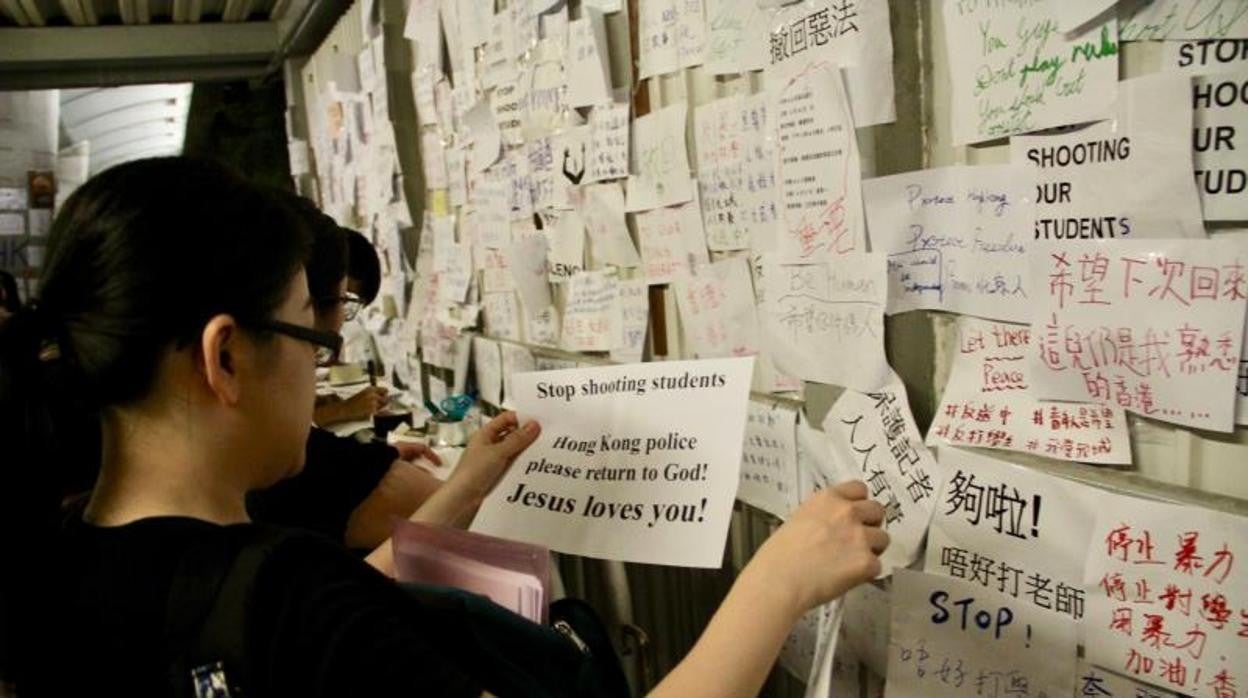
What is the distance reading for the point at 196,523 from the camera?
716 millimetres

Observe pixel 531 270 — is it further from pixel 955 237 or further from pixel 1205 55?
pixel 1205 55

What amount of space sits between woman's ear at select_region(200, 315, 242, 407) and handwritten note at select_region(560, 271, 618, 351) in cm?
83

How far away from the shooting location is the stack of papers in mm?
960

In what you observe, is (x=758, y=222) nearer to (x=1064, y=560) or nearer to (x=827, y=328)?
(x=827, y=328)

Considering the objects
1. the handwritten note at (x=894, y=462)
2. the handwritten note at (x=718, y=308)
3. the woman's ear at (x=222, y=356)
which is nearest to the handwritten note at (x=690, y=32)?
the handwritten note at (x=718, y=308)

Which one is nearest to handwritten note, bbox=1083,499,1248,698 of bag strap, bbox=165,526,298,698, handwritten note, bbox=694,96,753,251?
handwritten note, bbox=694,96,753,251

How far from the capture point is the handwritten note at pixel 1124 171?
2.25 ft

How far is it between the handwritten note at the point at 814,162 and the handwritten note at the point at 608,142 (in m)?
0.38

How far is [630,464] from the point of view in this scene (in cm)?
104

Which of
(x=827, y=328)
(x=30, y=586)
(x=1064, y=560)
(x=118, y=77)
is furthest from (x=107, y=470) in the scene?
(x=118, y=77)

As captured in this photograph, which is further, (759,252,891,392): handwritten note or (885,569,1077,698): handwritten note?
(759,252,891,392): handwritten note

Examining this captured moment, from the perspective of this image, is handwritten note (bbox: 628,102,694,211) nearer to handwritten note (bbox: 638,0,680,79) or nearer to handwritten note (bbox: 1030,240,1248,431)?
handwritten note (bbox: 638,0,680,79)

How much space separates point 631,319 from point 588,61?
42 cm

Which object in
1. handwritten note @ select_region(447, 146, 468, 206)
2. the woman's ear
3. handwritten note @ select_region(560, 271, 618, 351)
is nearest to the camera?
the woman's ear
